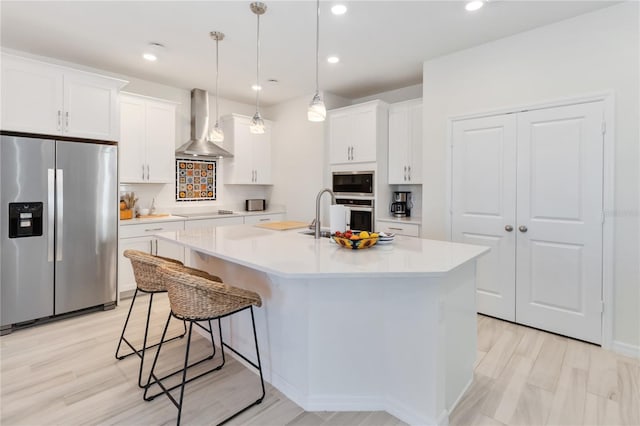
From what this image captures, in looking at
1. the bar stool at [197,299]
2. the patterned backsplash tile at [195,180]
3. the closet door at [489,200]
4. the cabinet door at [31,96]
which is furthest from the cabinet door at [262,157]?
the bar stool at [197,299]

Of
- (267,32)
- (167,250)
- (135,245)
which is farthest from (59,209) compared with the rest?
(267,32)

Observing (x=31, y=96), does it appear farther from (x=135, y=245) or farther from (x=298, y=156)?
(x=298, y=156)

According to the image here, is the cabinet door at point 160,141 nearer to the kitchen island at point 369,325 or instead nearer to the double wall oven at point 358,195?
the double wall oven at point 358,195

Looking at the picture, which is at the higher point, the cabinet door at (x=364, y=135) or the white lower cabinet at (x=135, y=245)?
the cabinet door at (x=364, y=135)

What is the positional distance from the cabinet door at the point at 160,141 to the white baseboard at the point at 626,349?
193 inches

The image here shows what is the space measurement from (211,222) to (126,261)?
117 cm

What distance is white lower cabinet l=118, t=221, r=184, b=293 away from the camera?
3795 millimetres

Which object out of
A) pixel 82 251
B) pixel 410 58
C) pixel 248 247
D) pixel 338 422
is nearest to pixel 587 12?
pixel 410 58

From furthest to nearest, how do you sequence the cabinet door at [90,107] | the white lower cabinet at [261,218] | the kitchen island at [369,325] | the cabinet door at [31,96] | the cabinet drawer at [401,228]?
the white lower cabinet at [261,218]
the cabinet drawer at [401,228]
the cabinet door at [90,107]
the cabinet door at [31,96]
the kitchen island at [369,325]

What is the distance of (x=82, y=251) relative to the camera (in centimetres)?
338

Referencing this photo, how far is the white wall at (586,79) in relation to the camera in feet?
8.54

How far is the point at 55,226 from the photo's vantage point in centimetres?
321

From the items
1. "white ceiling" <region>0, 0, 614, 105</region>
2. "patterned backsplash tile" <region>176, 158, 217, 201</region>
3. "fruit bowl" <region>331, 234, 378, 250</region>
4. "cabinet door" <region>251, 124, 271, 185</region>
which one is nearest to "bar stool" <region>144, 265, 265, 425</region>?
"fruit bowl" <region>331, 234, 378, 250</region>

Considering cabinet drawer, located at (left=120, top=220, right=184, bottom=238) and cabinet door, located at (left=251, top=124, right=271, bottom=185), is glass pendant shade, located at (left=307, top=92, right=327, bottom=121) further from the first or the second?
cabinet door, located at (left=251, top=124, right=271, bottom=185)
